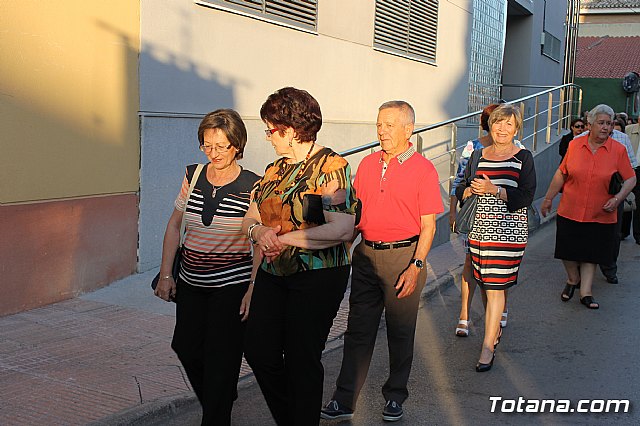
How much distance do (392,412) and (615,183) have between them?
4029 millimetres

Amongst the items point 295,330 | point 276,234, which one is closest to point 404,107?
point 276,234

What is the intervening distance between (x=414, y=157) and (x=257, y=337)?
154 centimetres

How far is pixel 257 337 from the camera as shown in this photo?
4117mm

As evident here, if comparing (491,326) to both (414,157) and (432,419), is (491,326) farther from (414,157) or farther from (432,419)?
(414,157)

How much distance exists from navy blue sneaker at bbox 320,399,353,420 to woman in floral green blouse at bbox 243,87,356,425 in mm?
724

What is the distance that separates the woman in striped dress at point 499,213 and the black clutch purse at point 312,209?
2.22 meters

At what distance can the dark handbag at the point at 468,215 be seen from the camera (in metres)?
6.05

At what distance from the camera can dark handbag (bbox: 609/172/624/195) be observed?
7859 millimetres

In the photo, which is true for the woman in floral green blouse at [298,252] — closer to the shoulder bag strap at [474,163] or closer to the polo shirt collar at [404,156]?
the polo shirt collar at [404,156]

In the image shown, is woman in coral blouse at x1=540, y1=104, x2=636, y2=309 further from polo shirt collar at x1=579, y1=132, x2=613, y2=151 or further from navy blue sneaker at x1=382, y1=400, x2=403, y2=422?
navy blue sneaker at x1=382, y1=400, x2=403, y2=422

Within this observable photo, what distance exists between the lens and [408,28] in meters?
14.3

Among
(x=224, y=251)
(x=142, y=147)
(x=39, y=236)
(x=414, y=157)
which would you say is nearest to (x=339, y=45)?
(x=142, y=147)

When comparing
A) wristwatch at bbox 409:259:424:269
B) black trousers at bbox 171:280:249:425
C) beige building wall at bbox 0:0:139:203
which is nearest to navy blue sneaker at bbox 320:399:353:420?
black trousers at bbox 171:280:249:425

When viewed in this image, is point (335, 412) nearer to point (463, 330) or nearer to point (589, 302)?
point (463, 330)
